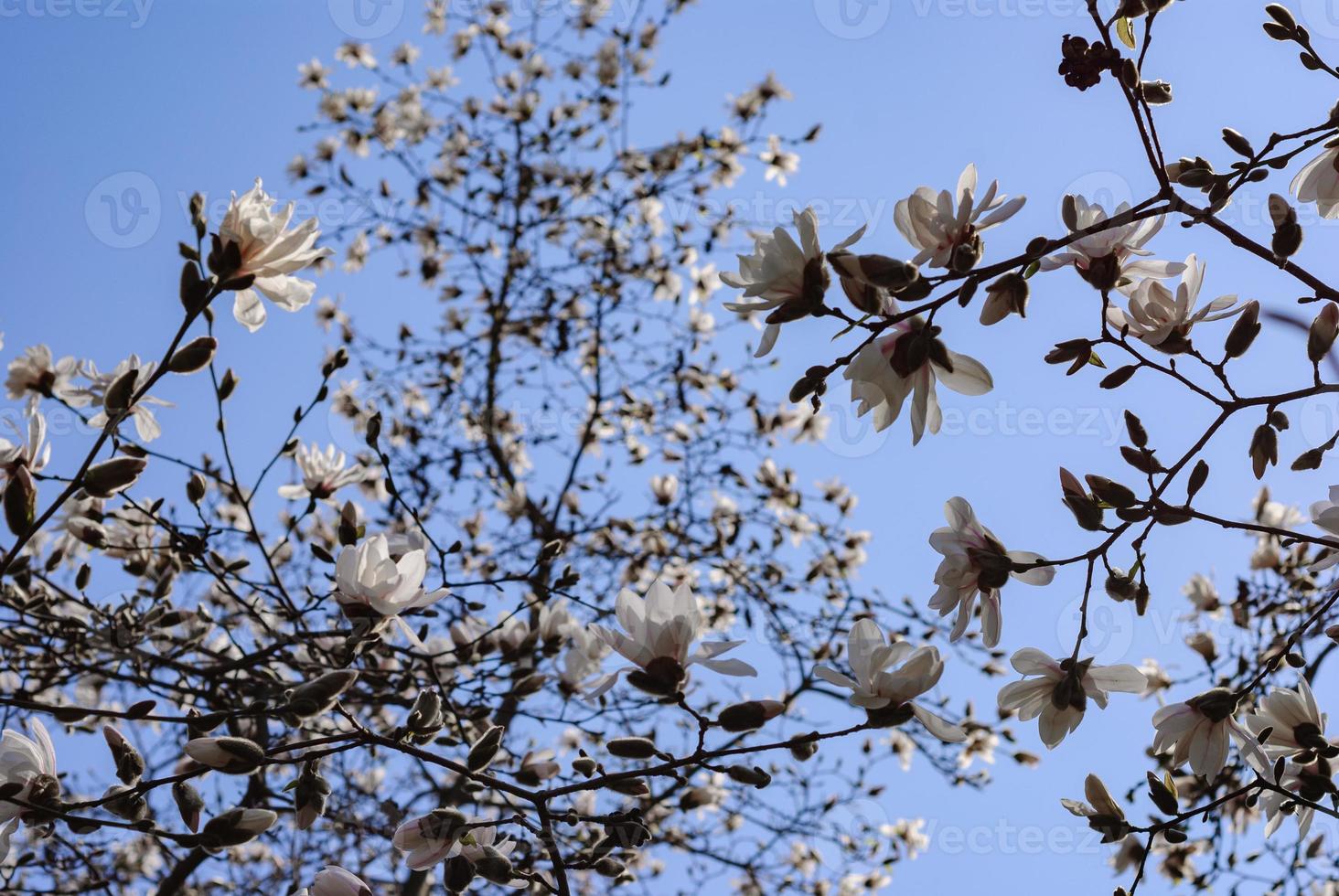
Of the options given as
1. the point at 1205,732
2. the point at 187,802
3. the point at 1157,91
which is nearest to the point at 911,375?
the point at 1157,91

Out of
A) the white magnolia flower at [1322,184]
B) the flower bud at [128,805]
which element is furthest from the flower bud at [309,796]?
the white magnolia flower at [1322,184]

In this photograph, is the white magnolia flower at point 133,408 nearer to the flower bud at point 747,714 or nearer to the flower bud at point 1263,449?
the flower bud at point 747,714

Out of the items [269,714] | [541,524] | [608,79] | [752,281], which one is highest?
[608,79]

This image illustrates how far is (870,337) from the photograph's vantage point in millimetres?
1090

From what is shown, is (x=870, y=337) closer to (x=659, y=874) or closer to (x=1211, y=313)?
(x=1211, y=313)

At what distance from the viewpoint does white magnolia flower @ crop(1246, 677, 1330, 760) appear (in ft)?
4.07

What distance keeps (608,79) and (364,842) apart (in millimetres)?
3329

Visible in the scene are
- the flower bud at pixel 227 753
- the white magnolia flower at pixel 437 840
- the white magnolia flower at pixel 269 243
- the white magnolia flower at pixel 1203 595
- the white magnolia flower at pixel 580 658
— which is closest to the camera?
the flower bud at pixel 227 753

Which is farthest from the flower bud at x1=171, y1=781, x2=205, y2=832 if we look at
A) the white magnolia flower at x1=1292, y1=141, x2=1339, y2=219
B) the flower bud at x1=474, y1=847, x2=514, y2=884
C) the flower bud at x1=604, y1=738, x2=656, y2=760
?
the white magnolia flower at x1=1292, y1=141, x2=1339, y2=219

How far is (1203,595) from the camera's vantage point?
3211mm

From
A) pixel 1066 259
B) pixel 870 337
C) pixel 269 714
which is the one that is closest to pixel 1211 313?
pixel 1066 259

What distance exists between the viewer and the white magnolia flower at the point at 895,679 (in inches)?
43.3

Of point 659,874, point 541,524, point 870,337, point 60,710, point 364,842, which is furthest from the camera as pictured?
point 659,874

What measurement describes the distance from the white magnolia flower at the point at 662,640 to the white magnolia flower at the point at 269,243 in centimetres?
68
